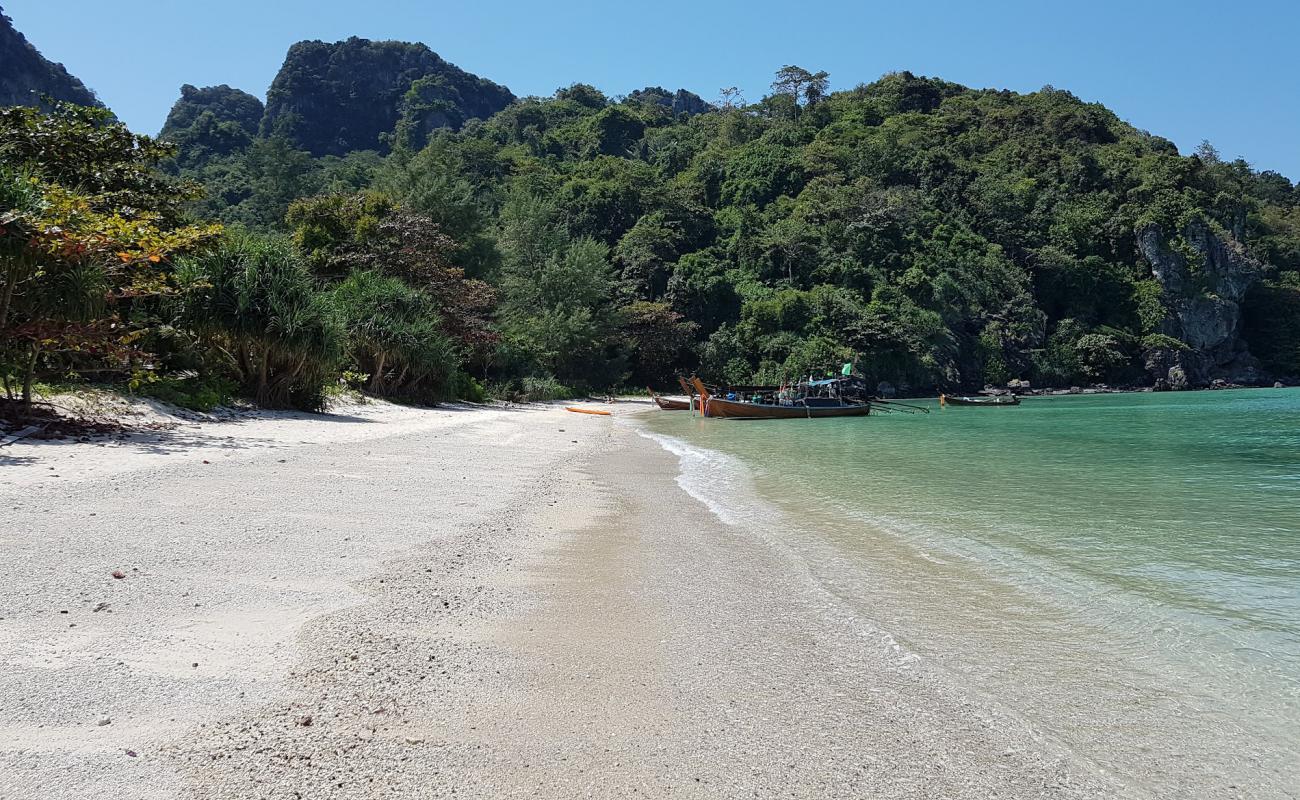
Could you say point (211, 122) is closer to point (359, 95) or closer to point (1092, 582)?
A: point (359, 95)

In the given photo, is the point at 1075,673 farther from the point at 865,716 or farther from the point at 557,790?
the point at 557,790

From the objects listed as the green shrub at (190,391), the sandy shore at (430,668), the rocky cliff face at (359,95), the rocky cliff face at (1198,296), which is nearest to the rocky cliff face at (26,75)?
the rocky cliff face at (359,95)

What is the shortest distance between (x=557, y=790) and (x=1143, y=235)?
8414 centimetres

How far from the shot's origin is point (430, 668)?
12.1 ft

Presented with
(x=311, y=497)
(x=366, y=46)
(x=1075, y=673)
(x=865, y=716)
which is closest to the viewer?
(x=865, y=716)

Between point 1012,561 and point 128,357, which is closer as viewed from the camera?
point 1012,561

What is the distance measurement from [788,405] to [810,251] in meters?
35.5

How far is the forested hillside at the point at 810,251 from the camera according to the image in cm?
3531

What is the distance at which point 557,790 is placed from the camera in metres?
2.70

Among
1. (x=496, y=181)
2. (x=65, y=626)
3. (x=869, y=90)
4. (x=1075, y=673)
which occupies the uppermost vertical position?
(x=869, y=90)

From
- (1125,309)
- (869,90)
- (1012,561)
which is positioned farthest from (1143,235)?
(1012,561)

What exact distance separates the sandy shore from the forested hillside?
60.1 ft

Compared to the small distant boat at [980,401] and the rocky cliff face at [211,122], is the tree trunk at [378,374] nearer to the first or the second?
the small distant boat at [980,401]

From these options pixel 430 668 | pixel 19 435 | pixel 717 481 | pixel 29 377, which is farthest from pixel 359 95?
pixel 430 668
